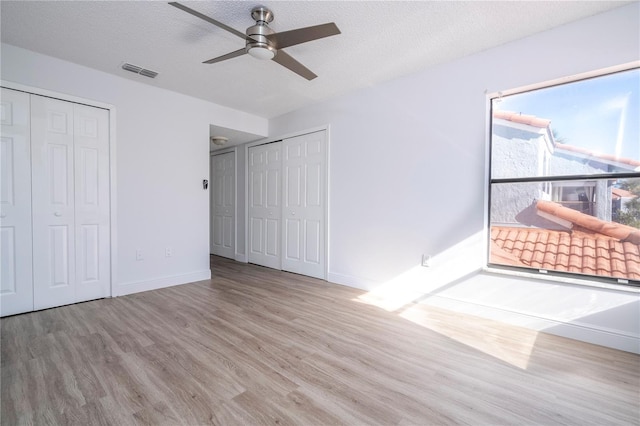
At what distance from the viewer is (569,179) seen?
2342 mm

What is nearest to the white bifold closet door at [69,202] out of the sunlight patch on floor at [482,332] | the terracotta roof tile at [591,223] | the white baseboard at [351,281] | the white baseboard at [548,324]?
the white baseboard at [351,281]

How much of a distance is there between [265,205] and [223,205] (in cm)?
138

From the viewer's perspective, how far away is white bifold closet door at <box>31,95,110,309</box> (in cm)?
285

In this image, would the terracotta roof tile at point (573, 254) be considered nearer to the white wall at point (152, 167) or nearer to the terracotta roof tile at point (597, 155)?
the terracotta roof tile at point (597, 155)

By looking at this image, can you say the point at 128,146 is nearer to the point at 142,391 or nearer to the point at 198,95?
the point at 198,95

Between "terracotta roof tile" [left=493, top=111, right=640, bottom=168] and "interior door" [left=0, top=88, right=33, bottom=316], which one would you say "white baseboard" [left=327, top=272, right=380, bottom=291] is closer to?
"terracotta roof tile" [left=493, top=111, right=640, bottom=168]

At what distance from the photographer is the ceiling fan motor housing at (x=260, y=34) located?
81.0 inches

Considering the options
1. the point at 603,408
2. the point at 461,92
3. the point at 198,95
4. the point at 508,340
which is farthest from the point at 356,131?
the point at 603,408

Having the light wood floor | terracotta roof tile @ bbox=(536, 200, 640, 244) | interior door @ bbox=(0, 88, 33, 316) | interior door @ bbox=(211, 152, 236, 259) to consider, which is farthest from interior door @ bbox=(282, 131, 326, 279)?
interior door @ bbox=(0, 88, 33, 316)

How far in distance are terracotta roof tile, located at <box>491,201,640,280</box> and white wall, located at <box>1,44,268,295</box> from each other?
12.3ft

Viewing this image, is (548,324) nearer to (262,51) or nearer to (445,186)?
(445,186)

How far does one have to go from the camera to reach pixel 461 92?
2.86 meters

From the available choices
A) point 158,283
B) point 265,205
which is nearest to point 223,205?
point 265,205

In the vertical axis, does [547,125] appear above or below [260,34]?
below
